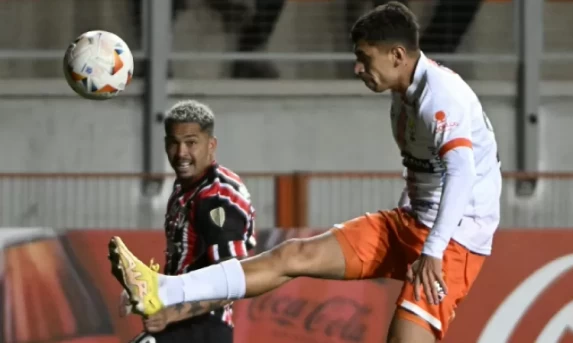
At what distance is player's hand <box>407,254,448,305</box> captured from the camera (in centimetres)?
521

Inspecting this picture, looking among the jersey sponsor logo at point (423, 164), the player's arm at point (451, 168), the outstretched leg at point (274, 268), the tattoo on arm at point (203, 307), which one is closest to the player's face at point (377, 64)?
the player's arm at point (451, 168)

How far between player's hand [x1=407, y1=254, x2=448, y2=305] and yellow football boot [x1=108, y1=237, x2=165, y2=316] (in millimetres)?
1063

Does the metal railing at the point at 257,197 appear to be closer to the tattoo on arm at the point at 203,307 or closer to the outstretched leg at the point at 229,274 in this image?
the tattoo on arm at the point at 203,307

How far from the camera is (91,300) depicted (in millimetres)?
8391

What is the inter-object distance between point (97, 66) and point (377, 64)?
1.75m

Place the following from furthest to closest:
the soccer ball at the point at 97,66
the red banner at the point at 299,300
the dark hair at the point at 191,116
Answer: the red banner at the point at 299,300, the soccer ball at the point at 97,66, the dark hair at the point at 191,116

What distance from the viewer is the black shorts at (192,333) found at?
5.91 metres

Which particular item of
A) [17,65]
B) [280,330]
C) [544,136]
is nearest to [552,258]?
[280,330]

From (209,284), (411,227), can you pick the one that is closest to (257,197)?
(411,227)

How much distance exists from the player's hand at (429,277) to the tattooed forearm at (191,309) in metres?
1.00

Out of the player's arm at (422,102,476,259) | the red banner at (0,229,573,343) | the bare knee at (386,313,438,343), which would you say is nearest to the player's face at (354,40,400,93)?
the player's arm at (422,102,476,259)

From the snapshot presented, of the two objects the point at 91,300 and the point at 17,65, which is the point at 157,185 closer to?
the point at 91,300

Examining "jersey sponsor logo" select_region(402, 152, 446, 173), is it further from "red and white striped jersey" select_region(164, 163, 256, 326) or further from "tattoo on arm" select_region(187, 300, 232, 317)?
"tattoo on arm" select_region(187, 300, 232, 317)

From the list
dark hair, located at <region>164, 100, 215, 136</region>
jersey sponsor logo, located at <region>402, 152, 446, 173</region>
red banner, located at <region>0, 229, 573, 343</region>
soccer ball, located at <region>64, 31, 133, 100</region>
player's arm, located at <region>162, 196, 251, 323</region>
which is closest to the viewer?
jersey sponsor logo, located at <region>402, 152, 446, 173</region>
